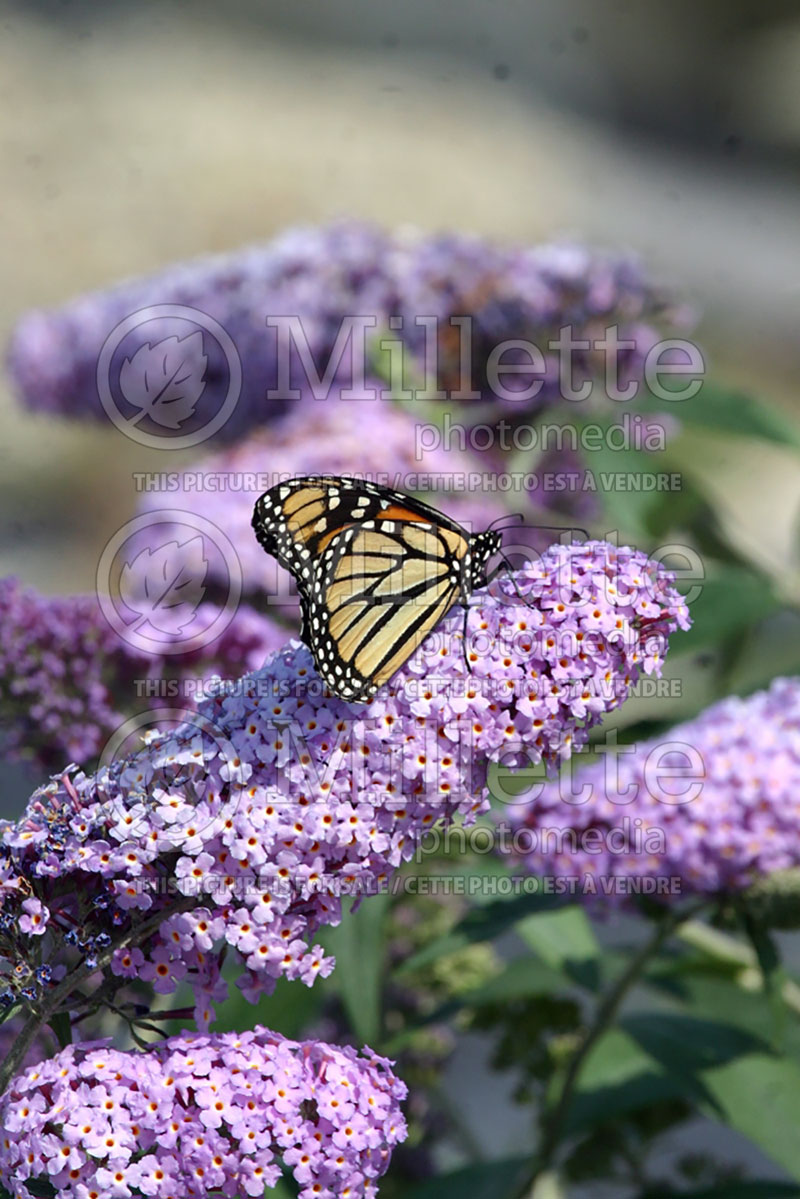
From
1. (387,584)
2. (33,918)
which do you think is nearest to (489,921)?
(387,584)

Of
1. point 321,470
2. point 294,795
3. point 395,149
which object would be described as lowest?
point 294,795

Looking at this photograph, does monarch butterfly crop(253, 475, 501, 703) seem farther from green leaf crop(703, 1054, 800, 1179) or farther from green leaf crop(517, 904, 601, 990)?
green leaf crop(703, 1054, 800, 1179)

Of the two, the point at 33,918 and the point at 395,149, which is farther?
the point at 395,149

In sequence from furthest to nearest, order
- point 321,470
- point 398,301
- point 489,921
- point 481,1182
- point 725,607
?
point 398,301 → point 321,470 → point 725,607 → point 481,1182 → point 489,921

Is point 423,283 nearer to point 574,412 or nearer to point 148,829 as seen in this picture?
point 574,412

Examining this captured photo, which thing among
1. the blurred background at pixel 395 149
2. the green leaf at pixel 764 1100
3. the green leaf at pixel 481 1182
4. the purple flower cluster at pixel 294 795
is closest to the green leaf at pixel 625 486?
the green leaf at pixel 764 1100

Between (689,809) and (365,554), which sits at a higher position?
(365,554)

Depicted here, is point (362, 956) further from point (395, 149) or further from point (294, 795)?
point (395, 149)
